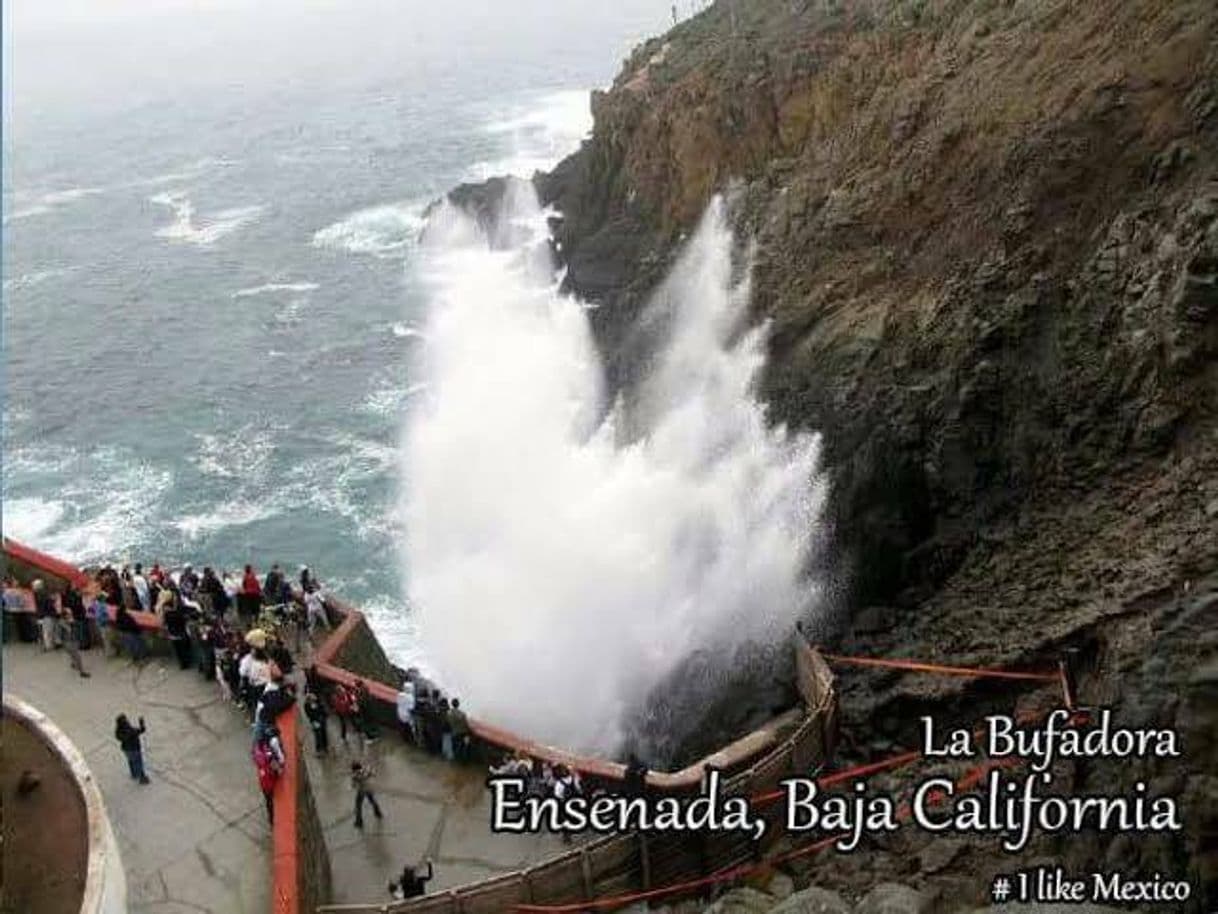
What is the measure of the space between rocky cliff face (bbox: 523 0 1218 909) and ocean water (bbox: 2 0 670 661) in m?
10.0

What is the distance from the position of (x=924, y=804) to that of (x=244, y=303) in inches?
1533

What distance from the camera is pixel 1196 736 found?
33.9 ft

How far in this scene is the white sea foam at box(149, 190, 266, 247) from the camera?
56.9 meters

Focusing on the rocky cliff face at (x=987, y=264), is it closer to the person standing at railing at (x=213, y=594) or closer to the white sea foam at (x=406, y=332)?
the person standing at railing at (x=213, y=594)

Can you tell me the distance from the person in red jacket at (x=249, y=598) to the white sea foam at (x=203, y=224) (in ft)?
140

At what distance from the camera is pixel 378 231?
178 ft

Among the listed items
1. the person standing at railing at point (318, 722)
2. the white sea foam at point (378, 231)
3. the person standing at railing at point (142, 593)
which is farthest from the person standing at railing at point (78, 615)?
Result: the white sea foam at point (378, 231)

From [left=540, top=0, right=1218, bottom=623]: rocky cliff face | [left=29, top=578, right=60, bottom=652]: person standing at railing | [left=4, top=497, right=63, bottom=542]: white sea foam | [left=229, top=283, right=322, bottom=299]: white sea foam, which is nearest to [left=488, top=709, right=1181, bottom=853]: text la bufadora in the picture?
[left=540, top=0, right=1218, bottom=623]: rocky cliff face

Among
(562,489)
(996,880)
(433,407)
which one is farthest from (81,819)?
(433,407)

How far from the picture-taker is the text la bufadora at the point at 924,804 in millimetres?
11578

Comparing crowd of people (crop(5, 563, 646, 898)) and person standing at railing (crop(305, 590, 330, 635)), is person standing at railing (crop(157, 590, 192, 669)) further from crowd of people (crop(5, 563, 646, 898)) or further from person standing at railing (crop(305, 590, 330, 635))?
person standing at railing (crop(305, 590, 330, 635))

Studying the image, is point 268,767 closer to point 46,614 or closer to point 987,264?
point 46,614

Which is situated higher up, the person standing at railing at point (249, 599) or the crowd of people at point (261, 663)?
the person standing at railing at point (249, 599)

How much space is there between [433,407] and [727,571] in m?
16.6
